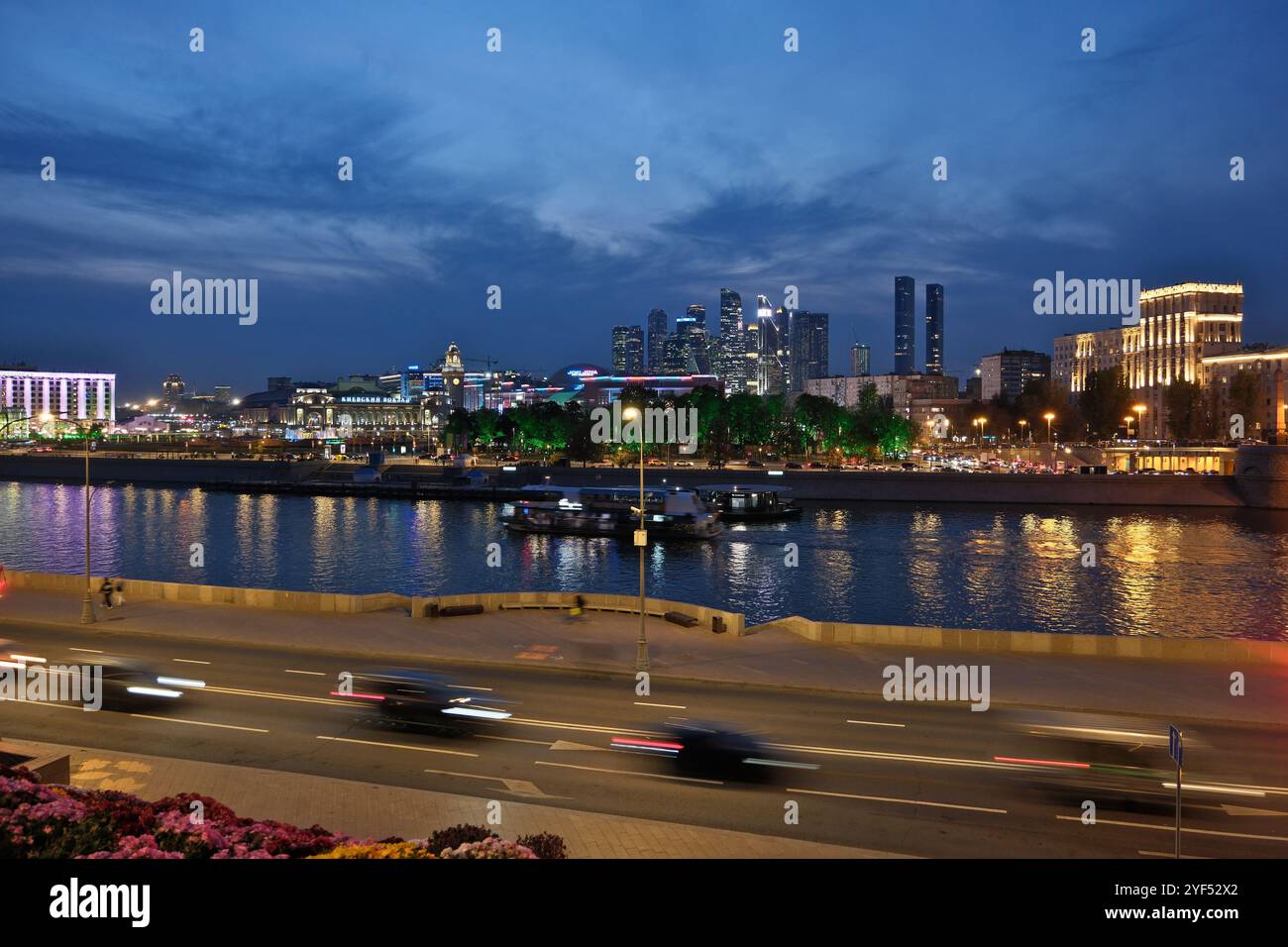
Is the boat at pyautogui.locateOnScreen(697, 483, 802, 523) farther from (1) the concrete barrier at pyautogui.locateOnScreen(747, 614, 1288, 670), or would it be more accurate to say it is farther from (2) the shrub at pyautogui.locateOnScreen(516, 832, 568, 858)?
(2) the shrub at pyautogui.locateOnScreen(516, 832, 568, 858)

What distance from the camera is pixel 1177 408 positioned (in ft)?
505

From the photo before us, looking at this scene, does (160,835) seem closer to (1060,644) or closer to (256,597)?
(1060,644)

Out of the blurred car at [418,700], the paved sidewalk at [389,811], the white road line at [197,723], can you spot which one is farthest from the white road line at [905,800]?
the white road line at [197,723]

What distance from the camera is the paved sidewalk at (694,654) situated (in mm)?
20875

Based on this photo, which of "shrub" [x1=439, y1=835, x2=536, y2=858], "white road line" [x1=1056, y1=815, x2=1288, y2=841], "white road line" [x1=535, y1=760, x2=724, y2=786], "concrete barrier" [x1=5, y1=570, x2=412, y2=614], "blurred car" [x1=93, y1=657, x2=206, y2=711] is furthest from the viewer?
"concrete barrier" [x1=5, y1=570, x2=412, y2=614]

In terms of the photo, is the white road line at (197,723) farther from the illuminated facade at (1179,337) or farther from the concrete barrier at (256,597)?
the illuminated facade at (1179,337)

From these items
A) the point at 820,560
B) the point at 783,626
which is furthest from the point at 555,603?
the point at 820,560

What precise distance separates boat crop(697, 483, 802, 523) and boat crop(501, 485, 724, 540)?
2917 mm

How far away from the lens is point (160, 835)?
10141 millimetres

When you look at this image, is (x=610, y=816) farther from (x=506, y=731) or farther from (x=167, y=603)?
(x=167, y=603)

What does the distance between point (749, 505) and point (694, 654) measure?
64.9m

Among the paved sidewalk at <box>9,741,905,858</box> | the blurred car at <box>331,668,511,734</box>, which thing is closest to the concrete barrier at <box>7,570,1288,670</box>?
the blurred car at <box>331,668,511,734</box>

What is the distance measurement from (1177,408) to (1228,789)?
6448 inches

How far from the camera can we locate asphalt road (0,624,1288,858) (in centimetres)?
1346
